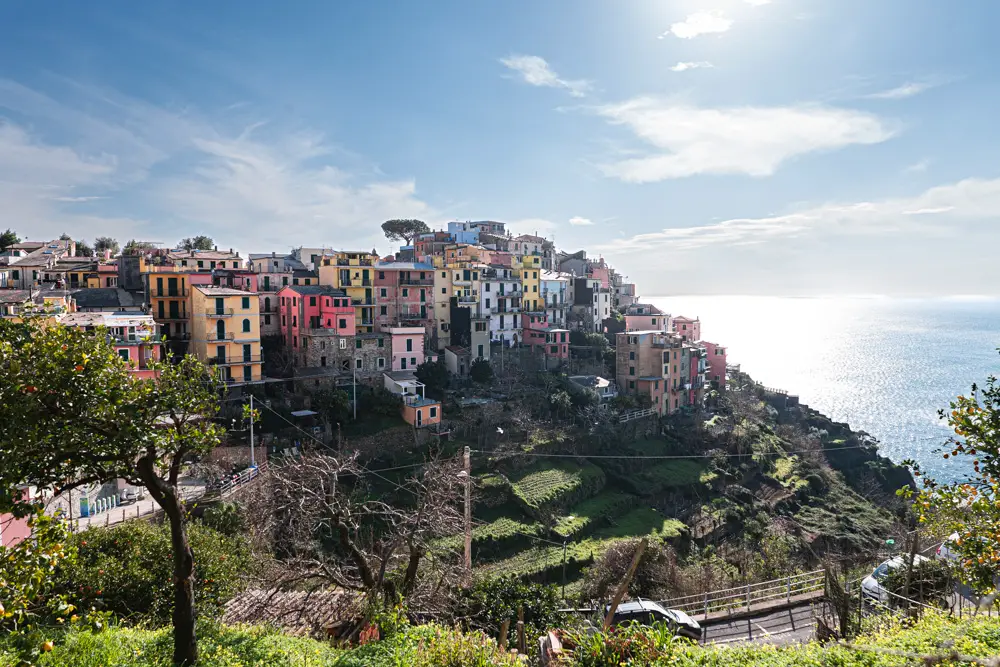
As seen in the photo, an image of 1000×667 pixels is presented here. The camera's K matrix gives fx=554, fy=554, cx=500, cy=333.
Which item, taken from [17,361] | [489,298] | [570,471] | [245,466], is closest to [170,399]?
[17,361]

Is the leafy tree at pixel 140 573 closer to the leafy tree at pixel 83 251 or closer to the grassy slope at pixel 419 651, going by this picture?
the grassy slope at pixel 419 651

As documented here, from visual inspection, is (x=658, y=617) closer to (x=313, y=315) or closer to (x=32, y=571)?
(x=32, y=571)

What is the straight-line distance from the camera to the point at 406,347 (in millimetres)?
44812

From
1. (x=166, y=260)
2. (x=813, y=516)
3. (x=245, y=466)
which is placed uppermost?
(x=166, y=260)

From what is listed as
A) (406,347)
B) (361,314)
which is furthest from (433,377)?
(361,314)

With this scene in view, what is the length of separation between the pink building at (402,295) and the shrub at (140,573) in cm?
3208

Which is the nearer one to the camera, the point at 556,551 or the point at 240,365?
the point at 556,551

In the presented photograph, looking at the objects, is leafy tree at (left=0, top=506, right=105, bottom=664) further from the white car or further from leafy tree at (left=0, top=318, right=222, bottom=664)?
the white car

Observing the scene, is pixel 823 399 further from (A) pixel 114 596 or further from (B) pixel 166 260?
(A) pixel 114 596

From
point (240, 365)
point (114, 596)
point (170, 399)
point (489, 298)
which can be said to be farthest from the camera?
point (489, 298)

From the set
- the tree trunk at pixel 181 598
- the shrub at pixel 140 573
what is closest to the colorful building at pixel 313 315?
the shrub at pixel 140 573

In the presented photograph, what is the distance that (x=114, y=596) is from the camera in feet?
46.4

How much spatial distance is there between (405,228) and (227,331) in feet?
144

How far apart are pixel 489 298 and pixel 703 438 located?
A: 2374 centimetres
